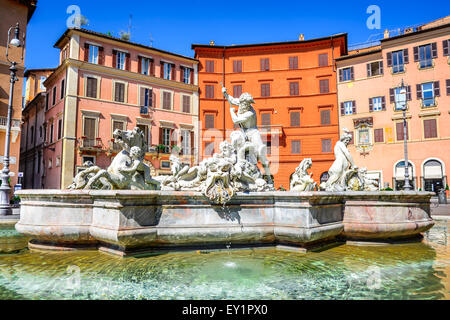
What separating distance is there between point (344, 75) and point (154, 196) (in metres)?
31.9

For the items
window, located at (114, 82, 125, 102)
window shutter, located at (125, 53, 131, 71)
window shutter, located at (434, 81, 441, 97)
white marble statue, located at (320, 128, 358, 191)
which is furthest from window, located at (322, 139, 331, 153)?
white marble statue, located at (320, 128, 358, 191)

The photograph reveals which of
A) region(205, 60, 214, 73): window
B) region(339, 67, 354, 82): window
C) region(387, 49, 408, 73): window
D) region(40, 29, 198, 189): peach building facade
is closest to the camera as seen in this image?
region(40, 29, 198, 189): peach building facade

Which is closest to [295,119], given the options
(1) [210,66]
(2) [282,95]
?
(2) [282,95]

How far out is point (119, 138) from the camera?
6.13 m

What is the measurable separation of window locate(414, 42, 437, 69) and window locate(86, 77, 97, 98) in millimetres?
29287

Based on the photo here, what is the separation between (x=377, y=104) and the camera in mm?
30797

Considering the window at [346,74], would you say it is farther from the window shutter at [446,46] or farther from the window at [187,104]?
the window at [187,104]

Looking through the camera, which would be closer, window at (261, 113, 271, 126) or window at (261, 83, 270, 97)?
window at (261, 113, 271, 126)

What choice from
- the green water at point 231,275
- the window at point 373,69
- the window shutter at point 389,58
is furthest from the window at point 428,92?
the green water at point 231,275

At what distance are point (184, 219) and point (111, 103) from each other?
88.2ft

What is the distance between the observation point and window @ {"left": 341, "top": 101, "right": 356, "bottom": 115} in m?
31.8

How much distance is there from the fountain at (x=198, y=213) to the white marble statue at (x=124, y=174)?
0.06ft

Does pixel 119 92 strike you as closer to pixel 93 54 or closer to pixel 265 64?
pixel 93 54

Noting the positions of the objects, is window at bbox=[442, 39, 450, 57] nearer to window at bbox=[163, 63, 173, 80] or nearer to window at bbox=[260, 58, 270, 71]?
window at bbox=[260, 58, 270, 71]
